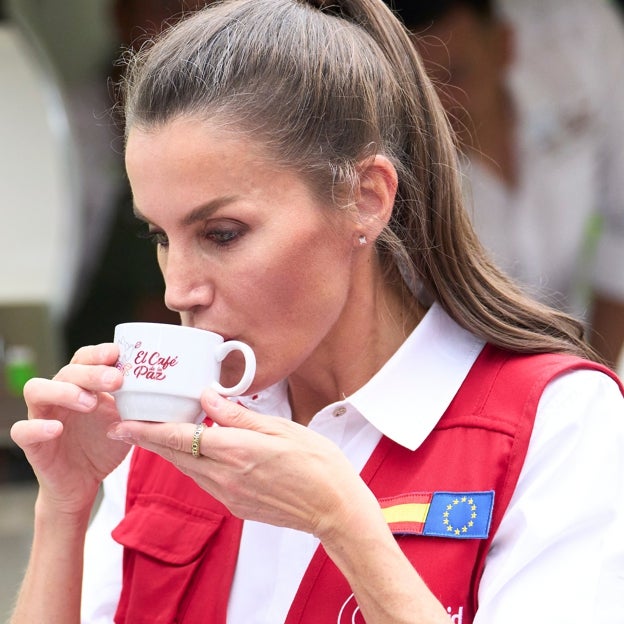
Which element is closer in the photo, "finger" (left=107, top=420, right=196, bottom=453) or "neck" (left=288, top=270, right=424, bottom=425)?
"finger" (left=107, top=420, right=196, bottom=453)

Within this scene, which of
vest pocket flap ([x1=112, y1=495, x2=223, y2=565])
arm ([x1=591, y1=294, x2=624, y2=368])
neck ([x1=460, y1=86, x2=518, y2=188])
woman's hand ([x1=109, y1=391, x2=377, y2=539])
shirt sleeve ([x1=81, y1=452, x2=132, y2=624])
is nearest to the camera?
woman's hand ([x1=109, y1=391, x2=377, y2=539])

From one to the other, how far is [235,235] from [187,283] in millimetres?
89

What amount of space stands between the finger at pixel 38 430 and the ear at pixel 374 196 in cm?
48

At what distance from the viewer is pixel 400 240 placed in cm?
173

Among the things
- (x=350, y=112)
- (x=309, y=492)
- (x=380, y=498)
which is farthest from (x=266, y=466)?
(x=350, y=112)

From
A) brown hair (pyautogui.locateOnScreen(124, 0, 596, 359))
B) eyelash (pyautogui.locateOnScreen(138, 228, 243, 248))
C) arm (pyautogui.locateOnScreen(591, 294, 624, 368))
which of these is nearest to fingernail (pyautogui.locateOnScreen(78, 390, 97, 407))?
A: eyelash (pyautogui.locateOnScreen(138, 228, 243, 248))

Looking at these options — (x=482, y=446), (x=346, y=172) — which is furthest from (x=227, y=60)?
(x=482, y=446)

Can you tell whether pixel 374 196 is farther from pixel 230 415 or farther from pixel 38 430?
pixel 38 430

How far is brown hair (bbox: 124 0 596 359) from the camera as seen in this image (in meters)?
1.59

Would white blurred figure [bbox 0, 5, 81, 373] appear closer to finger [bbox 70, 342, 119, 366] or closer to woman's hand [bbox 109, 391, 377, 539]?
finger [bbox 70, 342, 119, 366]

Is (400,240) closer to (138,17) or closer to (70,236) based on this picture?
(70,236)

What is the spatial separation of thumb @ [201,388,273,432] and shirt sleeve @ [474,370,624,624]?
35 cm

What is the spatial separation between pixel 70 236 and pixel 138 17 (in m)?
0.76

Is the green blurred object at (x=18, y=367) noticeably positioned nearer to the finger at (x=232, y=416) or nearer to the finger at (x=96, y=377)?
the finger at (x=96, y=377)
